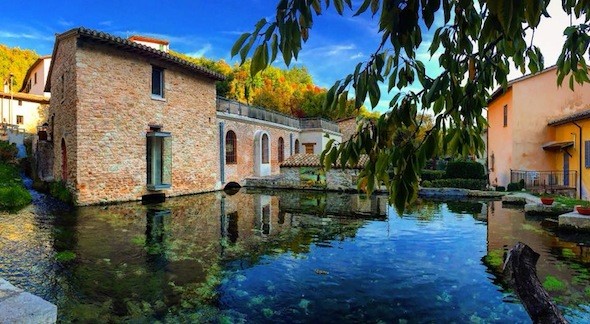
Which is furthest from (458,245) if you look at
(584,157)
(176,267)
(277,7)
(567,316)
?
(584,157)

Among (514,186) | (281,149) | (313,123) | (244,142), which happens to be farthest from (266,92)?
(514,186)

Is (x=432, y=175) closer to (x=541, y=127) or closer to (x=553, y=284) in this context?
(x=541, y=127)

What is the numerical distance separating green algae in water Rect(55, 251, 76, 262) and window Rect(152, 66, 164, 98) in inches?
421

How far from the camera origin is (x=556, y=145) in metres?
16.9

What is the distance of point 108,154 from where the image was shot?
14430 mm

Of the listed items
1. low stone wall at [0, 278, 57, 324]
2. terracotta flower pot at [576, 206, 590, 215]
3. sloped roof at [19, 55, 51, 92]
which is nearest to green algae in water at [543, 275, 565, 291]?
terracotta flower pot at [576, 206, 590, 215]

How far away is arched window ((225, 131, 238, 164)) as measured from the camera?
71.3ft

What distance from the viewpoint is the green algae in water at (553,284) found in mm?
5466

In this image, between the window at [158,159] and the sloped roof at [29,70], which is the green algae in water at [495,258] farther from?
the sloped roof at [29,70]

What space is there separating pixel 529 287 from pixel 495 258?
19.9ft

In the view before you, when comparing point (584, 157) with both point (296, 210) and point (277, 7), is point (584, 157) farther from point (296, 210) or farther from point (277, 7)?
point (277, 7)

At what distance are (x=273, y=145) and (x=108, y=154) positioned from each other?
13702mm

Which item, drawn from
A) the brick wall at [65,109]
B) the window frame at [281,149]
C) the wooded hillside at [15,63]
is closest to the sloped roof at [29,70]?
the wooded hillside at [15,63]

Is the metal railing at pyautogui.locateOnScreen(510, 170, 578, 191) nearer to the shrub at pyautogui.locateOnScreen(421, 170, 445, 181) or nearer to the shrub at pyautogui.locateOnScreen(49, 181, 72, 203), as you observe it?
the shrub at pyautogui.locateOnScreen(421, 170, 445, 181)
